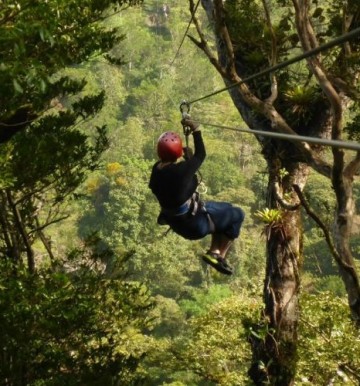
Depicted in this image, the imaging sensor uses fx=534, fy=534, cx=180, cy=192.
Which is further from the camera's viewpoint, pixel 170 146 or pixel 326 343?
pixel 326 343

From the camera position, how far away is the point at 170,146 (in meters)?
3.57

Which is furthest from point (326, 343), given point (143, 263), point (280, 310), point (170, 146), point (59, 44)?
point (143, 263)

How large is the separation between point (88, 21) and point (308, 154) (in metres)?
2.49

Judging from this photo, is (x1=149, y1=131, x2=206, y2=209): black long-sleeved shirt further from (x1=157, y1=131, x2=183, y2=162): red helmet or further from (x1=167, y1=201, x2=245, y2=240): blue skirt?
(x1=167, y1=201, x2=245, y2=240): blue skirt

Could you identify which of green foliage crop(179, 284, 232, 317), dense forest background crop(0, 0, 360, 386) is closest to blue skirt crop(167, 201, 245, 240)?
dense forest background crop(0, 0, 360, 386)

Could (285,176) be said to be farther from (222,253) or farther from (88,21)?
(88,21)

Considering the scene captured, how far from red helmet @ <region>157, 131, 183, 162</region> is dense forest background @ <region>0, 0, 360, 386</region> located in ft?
2.44

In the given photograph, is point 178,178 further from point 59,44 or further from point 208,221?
point 59,44

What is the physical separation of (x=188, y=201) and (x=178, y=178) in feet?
1.01

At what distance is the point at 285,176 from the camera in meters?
5.51

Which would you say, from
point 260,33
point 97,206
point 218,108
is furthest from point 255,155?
point 260,33

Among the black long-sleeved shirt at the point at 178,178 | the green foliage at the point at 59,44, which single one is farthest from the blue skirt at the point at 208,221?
the green foliage at the point at 59,44

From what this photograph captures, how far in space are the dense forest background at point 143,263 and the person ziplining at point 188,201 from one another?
1.57 feet

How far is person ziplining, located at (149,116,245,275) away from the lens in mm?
3615
